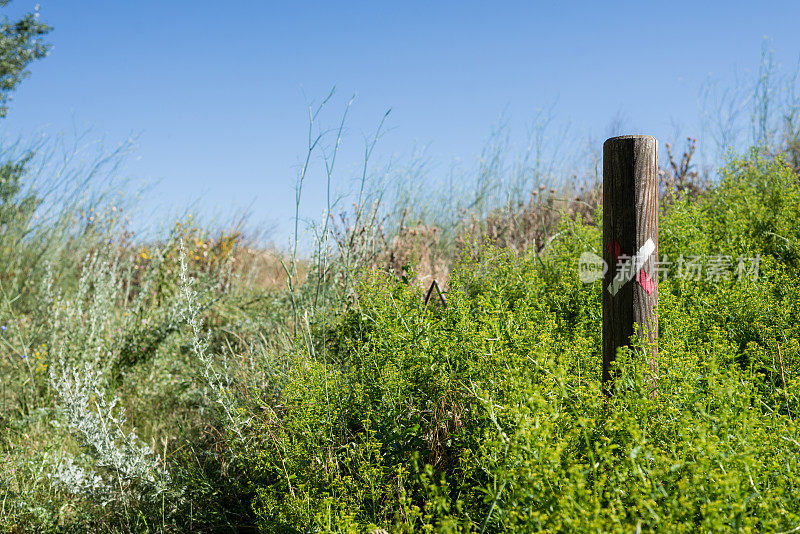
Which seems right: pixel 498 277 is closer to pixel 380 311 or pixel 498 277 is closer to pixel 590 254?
pixel 590 254

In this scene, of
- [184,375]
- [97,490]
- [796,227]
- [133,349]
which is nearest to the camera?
[97,490]

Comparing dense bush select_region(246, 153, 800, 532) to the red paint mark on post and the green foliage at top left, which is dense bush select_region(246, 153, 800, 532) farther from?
the green foliage at top left

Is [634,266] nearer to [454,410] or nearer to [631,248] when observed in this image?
[631,248]

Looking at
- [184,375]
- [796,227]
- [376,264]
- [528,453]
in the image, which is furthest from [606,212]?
[184,375]

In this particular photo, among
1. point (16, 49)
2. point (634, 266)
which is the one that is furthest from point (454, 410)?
point (16, 49)

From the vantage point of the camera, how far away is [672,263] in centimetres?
333

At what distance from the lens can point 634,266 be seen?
2320 mm

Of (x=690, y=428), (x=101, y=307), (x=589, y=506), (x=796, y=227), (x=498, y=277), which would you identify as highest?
(x=796, y=227)

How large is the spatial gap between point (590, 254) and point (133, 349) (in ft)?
10.3

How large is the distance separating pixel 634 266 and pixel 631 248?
7 cm

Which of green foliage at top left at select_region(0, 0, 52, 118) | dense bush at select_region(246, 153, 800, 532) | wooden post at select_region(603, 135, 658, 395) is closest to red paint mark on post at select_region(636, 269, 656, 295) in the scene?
wooden post at select_region(603, 135, 658, 395)

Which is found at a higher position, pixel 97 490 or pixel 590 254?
pixel 590 254

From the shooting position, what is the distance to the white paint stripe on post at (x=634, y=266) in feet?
7.59

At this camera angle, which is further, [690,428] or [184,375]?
[184,375]
